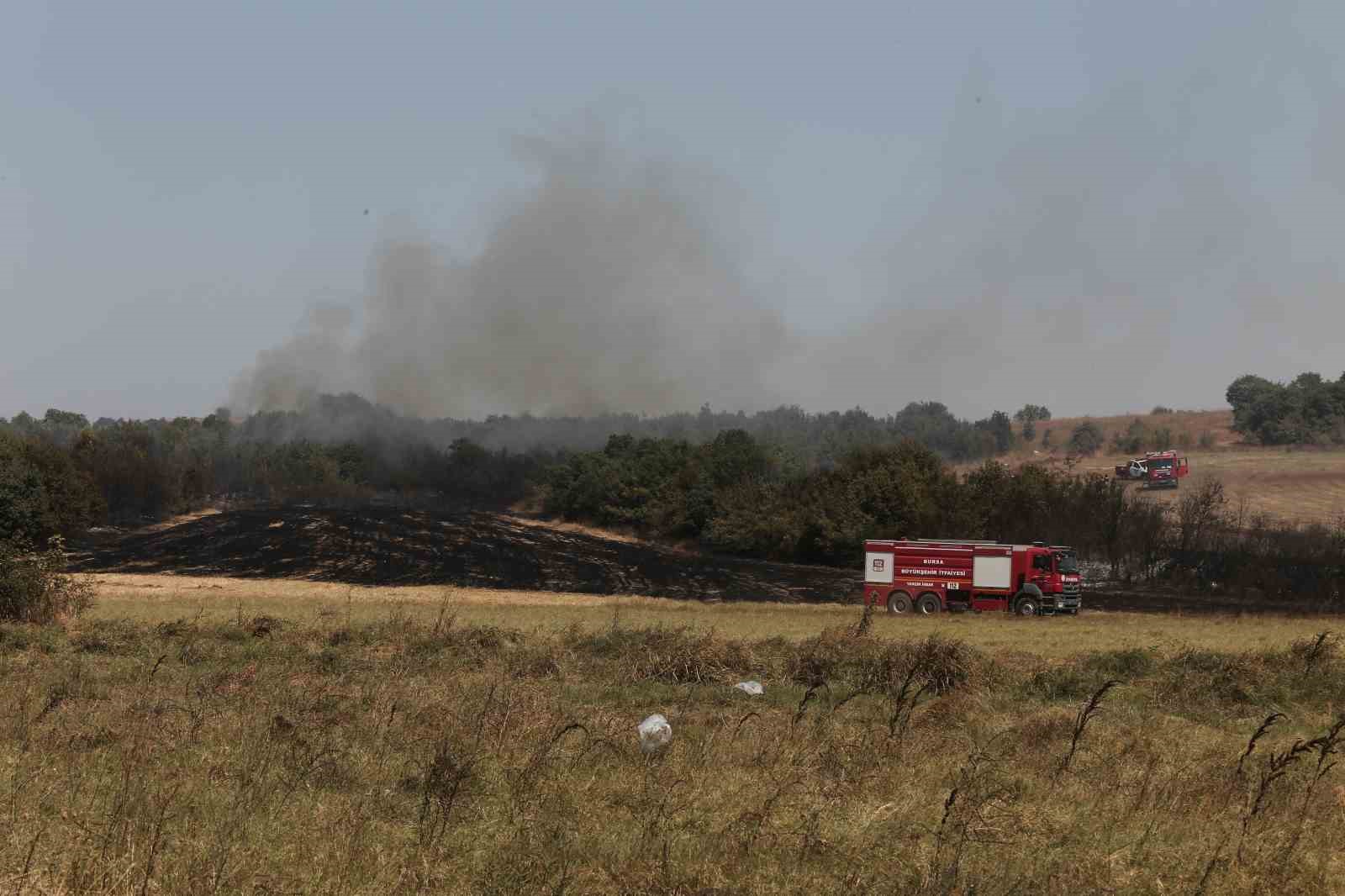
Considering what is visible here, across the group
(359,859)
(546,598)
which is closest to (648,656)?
(359,859)

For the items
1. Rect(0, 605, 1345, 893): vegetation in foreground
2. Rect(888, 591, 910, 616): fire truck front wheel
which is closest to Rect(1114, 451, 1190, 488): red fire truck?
Rect(888, 591, 910, 616): fire truck front wheel

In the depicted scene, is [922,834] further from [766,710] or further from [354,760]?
[766,710]

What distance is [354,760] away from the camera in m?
11.3

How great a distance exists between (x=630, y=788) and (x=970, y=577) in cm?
4570

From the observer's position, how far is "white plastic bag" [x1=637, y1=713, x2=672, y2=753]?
12.2 m

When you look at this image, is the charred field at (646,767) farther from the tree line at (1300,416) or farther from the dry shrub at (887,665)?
the tree line at (1300,416)

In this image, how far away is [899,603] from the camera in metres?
54.8

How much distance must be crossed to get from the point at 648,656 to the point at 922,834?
14.2 m

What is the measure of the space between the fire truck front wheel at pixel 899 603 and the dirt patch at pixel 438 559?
1310 cm

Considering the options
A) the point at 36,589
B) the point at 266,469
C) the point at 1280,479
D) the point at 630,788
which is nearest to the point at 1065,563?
the point at 36,589

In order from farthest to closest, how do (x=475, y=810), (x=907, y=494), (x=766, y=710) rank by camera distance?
1. (x=907, y=494)
2. (x=766, y=710)
3. (x=475, y=810)

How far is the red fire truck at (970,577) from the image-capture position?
172 feet

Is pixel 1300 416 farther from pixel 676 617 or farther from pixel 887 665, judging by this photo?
pixel 887 665

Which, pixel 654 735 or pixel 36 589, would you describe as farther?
pixel 36 589
